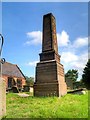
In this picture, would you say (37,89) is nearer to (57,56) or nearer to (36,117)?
(57,56)

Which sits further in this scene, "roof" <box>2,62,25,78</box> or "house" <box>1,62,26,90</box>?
"roof" <box>2,62,25,78</box>

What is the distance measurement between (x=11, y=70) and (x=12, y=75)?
52.4 inches

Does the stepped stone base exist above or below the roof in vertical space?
below

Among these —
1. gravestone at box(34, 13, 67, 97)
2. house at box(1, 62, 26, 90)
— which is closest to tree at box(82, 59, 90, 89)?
house at box(1, 62, 26, 90)

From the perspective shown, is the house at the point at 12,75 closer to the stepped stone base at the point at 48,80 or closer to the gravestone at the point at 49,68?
the gravestone at the point at 49,68

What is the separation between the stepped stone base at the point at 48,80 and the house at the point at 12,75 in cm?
2074

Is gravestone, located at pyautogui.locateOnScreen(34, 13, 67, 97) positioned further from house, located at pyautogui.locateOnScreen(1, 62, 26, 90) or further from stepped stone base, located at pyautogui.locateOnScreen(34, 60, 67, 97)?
house, located at pyautogui.locateOnScreen(1, 62, 26, 90)

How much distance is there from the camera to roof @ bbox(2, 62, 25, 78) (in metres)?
37.0

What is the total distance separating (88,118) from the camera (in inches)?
272

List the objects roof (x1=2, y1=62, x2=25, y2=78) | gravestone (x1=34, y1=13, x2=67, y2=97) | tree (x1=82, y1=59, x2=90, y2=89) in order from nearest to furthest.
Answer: gravestone (x1=34, y1=13, x2=67, y2=97) < roof (x1=2, y1=62, x2=25, y2=78) < tree (x1=82, y1=59, x2=90, y2=89)

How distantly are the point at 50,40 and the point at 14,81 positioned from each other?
23.2 m

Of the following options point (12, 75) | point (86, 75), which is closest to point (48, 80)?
point (12, 75)

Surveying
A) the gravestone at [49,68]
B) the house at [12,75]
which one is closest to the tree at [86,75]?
the house at [12,75]

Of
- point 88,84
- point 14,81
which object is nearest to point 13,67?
point 14,81
